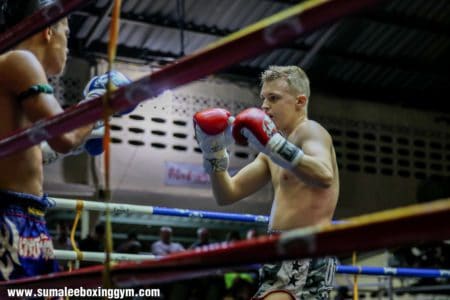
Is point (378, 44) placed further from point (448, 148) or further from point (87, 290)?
point (87, 290)

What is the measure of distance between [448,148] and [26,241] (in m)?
7.61

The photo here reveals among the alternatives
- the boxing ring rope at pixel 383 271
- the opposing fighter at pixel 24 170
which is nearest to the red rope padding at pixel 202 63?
the opposing fighter at pixel 24 170

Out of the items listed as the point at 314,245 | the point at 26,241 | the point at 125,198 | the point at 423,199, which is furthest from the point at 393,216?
the point at 423,199

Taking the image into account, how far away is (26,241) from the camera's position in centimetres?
170

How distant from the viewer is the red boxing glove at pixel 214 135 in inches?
89.7

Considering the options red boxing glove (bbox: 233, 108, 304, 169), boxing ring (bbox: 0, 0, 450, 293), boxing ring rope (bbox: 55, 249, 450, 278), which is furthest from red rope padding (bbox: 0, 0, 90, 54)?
boxing ring rope (bbox: 55, 249, 450, 278)

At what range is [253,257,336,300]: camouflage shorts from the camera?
2223mm

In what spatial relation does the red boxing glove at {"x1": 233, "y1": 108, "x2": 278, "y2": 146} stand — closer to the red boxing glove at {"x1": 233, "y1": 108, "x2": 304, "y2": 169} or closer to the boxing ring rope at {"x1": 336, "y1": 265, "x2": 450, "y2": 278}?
the red boxing glove at {"x1": 233, "y1": 108, "x2": 304, "y2": 169}

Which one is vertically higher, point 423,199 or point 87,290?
point 423,199

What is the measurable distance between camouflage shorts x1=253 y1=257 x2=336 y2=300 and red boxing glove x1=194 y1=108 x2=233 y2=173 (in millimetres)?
392

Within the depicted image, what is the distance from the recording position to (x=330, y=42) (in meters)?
7.71

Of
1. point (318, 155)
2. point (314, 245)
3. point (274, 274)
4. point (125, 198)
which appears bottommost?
point (314, 245)

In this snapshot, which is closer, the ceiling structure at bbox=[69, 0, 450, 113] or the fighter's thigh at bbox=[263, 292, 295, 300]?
the fighter's thigh at bbox=[263, 292, 295, 300]

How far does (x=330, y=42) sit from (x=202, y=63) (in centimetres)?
666
